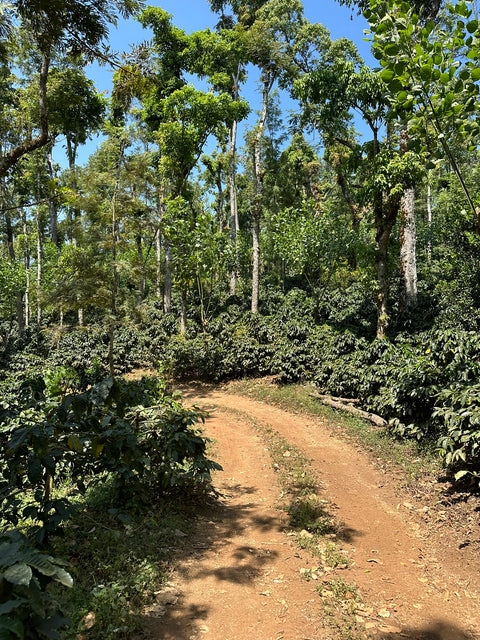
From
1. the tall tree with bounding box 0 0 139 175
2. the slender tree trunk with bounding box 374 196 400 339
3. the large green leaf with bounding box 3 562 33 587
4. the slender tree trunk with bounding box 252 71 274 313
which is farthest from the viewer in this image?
the slender tree trunk with bounding box 252 71 274 313

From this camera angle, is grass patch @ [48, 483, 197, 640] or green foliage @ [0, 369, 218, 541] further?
grass patch @ [48, 483, 197, 640]

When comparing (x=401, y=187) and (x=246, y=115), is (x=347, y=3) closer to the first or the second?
(x=246, y=115)

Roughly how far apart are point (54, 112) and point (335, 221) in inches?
454

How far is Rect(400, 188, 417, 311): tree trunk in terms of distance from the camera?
12898 mm

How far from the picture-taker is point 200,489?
547cm

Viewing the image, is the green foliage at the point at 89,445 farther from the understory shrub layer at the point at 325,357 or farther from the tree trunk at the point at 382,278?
the tree trunk at the point at 382,278

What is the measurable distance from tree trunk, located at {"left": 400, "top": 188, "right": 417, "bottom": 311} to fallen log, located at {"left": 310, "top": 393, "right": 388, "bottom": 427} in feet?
16.6

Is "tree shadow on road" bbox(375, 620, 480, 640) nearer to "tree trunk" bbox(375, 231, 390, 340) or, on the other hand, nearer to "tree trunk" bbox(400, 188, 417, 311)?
"tree trunk" bbox(375, 231, 390, 340)

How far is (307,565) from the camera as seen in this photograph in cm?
418

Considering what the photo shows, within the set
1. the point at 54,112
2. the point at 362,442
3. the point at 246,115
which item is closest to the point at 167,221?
the point at 54,112

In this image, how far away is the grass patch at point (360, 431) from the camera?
6590mm

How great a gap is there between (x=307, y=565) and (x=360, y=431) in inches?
186

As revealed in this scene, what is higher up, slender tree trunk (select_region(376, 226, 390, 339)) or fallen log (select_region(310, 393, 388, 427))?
slender tree trunk (select_region(376, 226, 390, 339))

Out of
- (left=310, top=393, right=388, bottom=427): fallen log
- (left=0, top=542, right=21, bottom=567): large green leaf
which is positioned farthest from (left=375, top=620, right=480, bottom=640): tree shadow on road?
(left=310, top=393, right=388, bottom=427): fallen log
